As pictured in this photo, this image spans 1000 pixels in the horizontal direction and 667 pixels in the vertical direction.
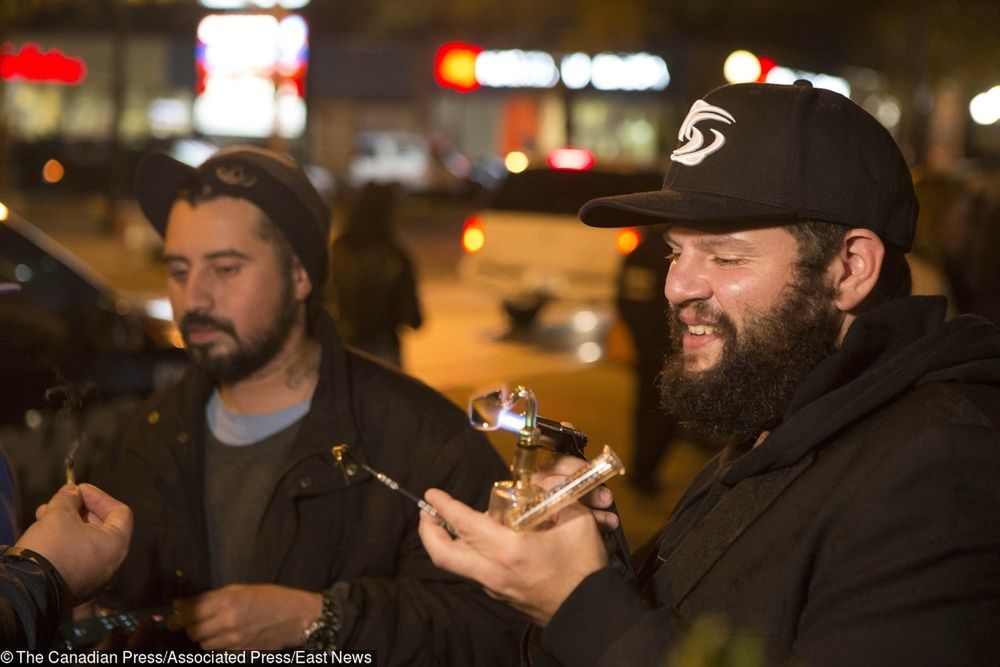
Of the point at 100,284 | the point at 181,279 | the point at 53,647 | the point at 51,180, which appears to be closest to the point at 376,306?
the point at 100,284

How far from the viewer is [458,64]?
124ft

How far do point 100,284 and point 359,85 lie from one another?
36611mm

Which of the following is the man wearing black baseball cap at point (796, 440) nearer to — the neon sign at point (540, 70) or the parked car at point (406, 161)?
the neon sign at point (540, 70)

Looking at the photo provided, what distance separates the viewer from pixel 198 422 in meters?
3.33

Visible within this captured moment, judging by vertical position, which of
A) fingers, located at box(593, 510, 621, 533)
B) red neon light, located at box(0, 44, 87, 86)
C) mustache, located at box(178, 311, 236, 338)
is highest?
red neon light, located at box(0, 44, 87, 86)

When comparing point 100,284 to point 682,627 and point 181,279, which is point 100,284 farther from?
point 682,627

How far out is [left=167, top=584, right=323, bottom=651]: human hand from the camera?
2.74 metres

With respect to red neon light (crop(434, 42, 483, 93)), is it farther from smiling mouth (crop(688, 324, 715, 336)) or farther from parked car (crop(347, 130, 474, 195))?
smiling mouth (crop(688, 324, 715, 336))

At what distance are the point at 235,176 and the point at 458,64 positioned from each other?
3522 cm

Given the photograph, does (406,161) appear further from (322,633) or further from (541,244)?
(322,633)

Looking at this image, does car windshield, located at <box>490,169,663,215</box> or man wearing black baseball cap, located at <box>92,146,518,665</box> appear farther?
car windshield, located at <box>490,169,663,215</box>

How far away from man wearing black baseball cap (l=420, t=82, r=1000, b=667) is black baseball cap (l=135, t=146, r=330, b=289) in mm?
1314

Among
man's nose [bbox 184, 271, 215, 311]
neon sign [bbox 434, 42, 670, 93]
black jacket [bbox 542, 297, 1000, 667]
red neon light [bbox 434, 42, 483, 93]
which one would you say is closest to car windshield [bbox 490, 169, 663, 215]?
man's nose [bbox 184, 271, 215, 311]

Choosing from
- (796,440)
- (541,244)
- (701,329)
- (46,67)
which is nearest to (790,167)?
(701,329)
